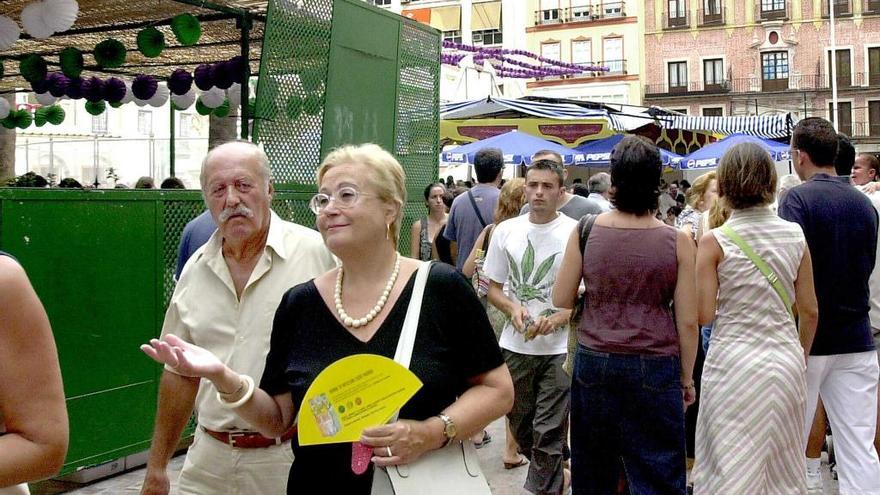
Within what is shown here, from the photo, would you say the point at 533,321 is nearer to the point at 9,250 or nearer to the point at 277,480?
the point at 277,480

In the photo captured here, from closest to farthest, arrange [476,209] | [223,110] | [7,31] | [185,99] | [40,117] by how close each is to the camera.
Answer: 1. [476,209]
2. [7,31]
3. [223,110]
4. [185,99]
5. [40,117]

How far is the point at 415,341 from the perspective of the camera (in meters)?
2.48

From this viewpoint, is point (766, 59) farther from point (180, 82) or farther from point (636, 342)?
point (636, 342)

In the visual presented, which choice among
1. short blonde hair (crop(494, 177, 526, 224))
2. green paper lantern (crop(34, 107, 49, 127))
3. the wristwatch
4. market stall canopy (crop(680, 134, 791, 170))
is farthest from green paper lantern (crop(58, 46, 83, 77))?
market stall canopy (crop(680, 134, 791, 170))

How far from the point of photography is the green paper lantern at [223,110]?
12.0 metres

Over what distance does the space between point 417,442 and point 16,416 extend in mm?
901

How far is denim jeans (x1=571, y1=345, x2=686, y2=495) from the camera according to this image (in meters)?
4.13

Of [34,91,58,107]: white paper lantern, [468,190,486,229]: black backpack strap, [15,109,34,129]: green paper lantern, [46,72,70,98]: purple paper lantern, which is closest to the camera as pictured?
[468,190,486,229]: black backpack strap

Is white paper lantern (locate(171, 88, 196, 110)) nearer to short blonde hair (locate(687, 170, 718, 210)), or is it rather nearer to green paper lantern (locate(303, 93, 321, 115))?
green paper lantern (locate(303, 93, 321, 115))

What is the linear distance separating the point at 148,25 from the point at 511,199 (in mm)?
4722

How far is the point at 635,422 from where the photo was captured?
4.15 meters

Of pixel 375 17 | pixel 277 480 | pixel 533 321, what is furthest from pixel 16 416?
pixel 375 17

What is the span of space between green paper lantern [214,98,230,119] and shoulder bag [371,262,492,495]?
32.5ft

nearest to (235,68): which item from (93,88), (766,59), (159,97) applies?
(159,97)
